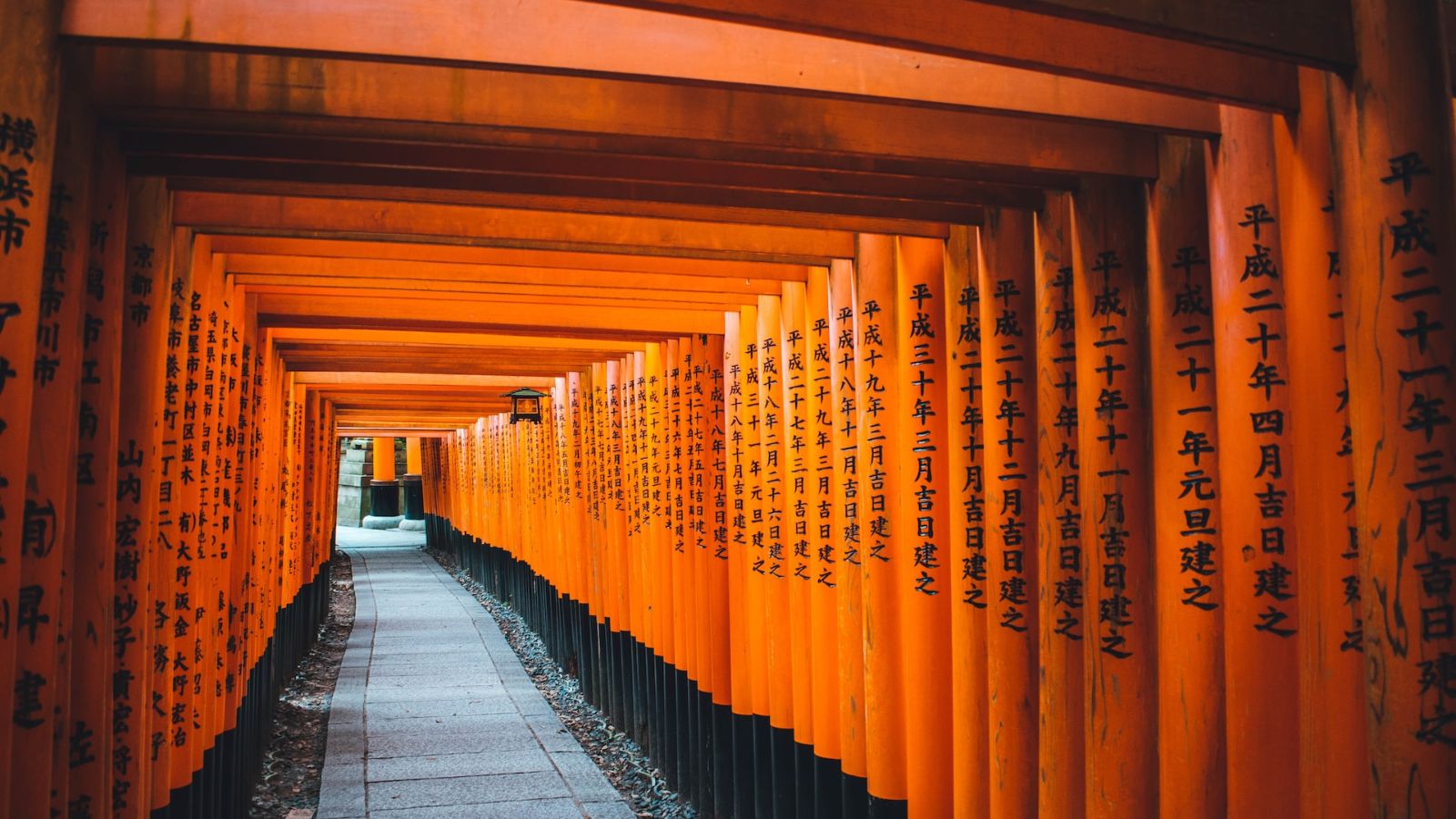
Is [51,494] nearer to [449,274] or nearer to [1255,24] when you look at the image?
[1255,24]

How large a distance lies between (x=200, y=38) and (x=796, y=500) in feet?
14.9

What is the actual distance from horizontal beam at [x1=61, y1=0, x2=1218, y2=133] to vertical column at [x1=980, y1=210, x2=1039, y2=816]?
1141mm

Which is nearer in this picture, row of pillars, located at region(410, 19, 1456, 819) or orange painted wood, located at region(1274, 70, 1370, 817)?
row of pillars, located at region(410, 19, 1456, 819)

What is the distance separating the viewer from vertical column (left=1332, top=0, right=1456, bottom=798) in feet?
9.52

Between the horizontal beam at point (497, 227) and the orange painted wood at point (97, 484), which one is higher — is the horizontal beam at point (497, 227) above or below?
above

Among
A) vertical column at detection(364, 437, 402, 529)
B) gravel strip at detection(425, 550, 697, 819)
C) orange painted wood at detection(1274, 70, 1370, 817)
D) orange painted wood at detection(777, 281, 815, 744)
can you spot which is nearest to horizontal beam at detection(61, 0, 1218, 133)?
orange painted wood at detection(1274, 70, 1370, 817)

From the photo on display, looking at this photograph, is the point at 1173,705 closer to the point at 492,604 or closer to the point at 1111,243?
the point at 1111,243

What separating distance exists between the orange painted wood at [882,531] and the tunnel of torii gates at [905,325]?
0.07 feet

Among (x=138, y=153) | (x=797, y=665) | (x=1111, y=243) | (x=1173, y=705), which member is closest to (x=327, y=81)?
(x=138, y=153)

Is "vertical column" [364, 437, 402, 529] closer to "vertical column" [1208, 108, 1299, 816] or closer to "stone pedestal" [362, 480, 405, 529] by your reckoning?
"stone pedestal" [362, 480, 405, 529]

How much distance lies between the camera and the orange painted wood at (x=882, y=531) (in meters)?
5.65

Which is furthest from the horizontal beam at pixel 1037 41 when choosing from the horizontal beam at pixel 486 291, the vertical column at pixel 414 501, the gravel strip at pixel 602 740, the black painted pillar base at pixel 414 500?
the black painted pillar base at pixel 414 500

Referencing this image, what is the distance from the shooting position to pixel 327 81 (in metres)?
3.88

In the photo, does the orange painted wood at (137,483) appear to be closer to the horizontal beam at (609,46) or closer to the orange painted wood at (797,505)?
the horizontal beam at (609,46)
